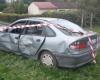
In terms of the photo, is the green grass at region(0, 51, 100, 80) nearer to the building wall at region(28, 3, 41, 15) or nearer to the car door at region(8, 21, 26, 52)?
the car door at region(8, 21, 26, 52)

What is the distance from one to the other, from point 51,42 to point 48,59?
0.53 m

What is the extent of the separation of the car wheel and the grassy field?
0.16 metres

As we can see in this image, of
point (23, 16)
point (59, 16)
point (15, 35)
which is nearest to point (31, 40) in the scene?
point (15, 35)

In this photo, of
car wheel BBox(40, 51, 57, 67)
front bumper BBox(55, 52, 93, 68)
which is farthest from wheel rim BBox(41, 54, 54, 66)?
front bumper BBox(55, 52, 93, 68)

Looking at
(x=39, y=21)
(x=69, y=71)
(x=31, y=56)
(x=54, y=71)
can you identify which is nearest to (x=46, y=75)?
(x=54, y=71)

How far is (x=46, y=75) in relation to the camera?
6.57m

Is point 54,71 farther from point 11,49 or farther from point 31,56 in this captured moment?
point 11,49

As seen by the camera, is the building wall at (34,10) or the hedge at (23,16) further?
the building wall at (34,10)

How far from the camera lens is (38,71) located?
683 cm

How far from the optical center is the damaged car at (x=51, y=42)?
22.0ft

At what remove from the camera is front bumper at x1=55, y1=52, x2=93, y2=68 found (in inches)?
261

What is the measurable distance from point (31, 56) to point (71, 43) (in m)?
1.63

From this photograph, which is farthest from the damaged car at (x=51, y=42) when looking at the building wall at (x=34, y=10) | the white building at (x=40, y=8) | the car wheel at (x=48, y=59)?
the building wall at (x=34, y=10)

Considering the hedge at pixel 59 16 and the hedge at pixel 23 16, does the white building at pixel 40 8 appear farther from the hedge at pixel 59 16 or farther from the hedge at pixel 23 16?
the hedge at pixel 59 16
